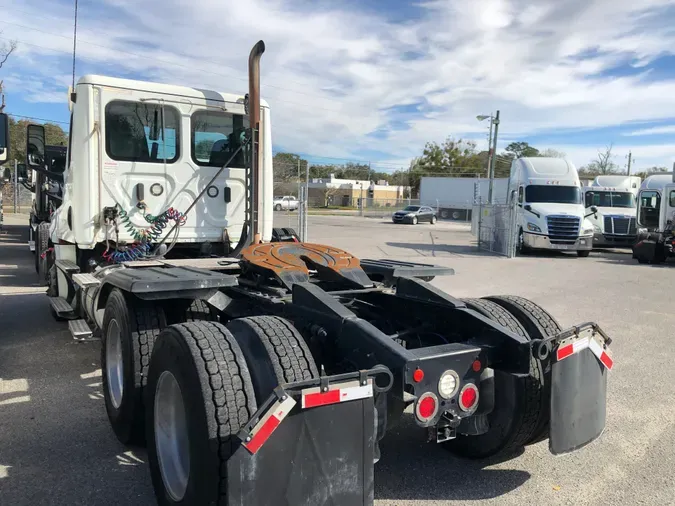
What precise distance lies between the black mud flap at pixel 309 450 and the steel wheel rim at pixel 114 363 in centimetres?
205

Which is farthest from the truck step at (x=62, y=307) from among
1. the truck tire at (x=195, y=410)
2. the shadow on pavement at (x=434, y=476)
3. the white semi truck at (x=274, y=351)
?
the shadow on pavement at (x=434, y=476)

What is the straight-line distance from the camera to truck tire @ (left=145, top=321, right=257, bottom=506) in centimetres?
249

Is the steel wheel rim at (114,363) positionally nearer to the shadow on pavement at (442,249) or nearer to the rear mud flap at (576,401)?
the rear mud flap at (576,401)

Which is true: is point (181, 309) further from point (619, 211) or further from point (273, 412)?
point (619, 211)

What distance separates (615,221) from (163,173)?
20.4 metres

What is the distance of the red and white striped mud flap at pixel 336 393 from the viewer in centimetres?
228

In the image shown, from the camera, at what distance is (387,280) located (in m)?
4.60

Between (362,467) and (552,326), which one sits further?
(552,326)

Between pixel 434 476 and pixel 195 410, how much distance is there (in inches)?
66.8

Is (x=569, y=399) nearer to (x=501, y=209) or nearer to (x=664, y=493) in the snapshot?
(x=664, y=493)

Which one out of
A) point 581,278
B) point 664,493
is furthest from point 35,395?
point 581,278

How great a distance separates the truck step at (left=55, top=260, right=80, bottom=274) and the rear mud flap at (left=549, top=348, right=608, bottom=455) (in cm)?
504

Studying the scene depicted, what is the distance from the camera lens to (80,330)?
508cm

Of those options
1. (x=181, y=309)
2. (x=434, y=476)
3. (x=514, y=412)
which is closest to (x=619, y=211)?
(x=434, y=476)
